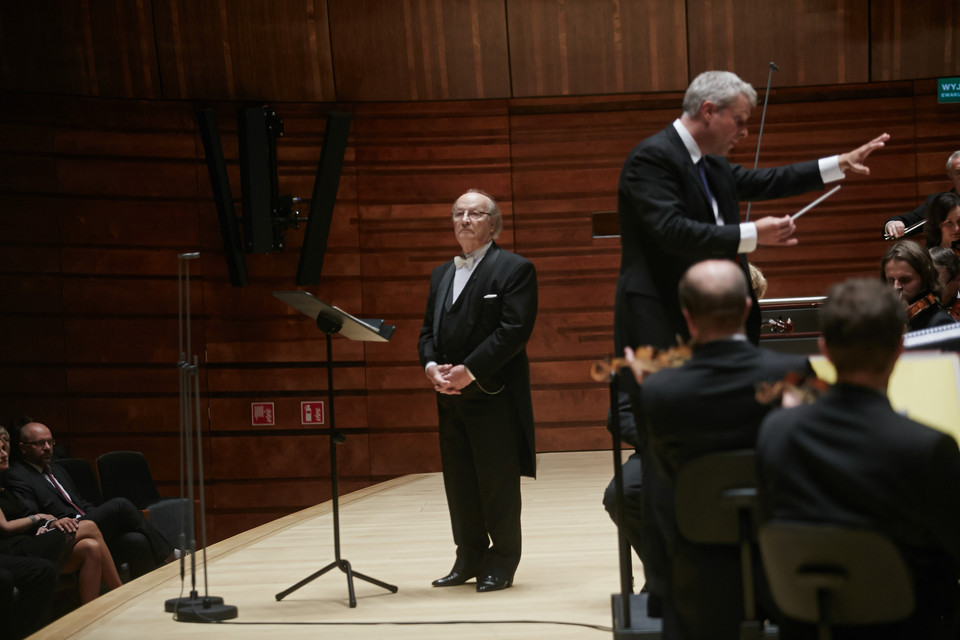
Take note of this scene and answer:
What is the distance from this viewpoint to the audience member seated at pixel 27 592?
3.80 m

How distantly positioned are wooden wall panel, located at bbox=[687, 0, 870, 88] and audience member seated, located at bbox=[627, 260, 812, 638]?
17.9 feet

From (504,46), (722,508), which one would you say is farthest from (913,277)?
(504,46)

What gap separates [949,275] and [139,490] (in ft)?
14.3

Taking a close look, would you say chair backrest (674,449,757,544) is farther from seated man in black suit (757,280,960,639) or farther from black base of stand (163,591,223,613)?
black base of stand (163,591,223,613)

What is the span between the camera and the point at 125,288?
6789 millimetres

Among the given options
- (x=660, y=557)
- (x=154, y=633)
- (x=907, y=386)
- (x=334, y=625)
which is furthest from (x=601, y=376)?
(x=154, y=633)

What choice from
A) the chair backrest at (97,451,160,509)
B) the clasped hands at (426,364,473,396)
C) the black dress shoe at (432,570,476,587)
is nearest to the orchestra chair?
the chair backrest at (97,451,160,509)

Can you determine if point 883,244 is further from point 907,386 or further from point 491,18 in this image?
point 907,386

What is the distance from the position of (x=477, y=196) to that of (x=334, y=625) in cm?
163

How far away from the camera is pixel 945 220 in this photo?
447 cm

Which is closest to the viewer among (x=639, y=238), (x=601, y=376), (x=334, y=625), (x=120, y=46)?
(x=601, y=376)

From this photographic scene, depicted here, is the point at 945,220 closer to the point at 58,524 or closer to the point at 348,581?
the point at 348,581

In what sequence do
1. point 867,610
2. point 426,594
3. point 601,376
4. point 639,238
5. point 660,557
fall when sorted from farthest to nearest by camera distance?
point 426,594 → point 639,238 → point 660,557 → point 601,376 → point 867,610

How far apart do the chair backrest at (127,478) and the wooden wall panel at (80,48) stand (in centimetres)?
256
